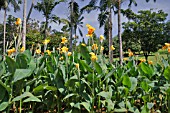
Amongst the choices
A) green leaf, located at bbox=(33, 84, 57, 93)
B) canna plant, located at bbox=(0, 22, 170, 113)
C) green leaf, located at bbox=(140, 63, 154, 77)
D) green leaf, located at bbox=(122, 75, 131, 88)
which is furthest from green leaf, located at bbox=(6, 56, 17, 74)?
green leaf, located at bbox=(140, 63, 154, 77)

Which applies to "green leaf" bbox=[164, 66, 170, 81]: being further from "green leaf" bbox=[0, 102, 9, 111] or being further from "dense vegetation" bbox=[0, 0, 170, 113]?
"green leaf" bbox=[0, 102, 9, 111]

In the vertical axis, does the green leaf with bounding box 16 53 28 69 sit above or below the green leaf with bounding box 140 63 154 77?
above

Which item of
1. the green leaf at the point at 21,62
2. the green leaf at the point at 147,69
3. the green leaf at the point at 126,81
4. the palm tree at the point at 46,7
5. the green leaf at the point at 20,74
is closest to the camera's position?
the green leaf at the point at 20,74

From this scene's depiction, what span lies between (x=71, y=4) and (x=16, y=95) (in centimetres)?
1889

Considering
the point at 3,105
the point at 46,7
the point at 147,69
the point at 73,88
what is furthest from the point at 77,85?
the point at 46,7

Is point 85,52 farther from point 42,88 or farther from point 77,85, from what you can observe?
point 42,88

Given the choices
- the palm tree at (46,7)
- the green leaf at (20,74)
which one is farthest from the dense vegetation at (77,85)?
the palm tree at (46,7)

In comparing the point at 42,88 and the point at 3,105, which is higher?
the point at 42,88

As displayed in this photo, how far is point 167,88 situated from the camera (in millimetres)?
1749

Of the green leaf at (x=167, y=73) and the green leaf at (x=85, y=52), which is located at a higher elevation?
the green leaf at (x=85, y=52)

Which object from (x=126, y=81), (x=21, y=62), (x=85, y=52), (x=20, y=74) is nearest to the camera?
(x=20, y=74)

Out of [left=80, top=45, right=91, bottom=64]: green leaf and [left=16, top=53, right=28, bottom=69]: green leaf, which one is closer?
[left=16, top=53, right=28, bottom=69]: green leaf

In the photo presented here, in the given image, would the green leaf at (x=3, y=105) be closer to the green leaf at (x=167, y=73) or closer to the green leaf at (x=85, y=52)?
the green leaf at (x=85, y=52)

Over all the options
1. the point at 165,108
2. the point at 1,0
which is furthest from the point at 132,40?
the point at 165,108
